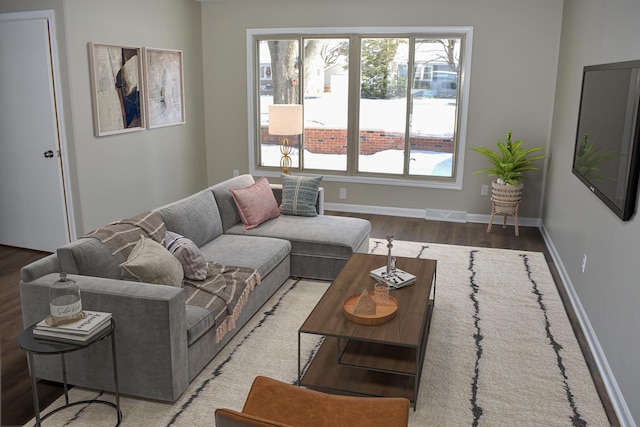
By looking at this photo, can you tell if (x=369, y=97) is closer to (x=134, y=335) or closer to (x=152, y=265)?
(x=152, y=265)

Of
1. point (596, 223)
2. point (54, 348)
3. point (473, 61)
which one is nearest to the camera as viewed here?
point (54, 348)

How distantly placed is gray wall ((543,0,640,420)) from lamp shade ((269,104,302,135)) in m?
2.56

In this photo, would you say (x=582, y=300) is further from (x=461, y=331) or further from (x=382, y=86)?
(x=382, y=86)

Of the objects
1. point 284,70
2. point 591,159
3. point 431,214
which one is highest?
point 284,70

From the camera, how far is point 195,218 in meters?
4.21

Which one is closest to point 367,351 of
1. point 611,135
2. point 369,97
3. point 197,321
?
point 197,321

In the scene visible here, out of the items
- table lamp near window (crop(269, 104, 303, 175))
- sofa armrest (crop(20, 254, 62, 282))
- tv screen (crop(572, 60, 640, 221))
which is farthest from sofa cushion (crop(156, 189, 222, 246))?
tv screen (crop(572, 60, 640, 221))

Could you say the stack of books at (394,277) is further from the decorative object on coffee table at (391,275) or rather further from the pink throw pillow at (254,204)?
the pink throw pillow at (254,204)

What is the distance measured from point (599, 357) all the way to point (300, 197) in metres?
2.70

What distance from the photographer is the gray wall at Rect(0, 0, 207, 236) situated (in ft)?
16.3

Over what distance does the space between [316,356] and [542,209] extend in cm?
408

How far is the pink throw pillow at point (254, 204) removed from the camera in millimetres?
4734

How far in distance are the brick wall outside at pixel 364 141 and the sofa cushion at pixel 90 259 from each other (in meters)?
4.13

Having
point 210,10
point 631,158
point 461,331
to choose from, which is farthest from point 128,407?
point 210,10
